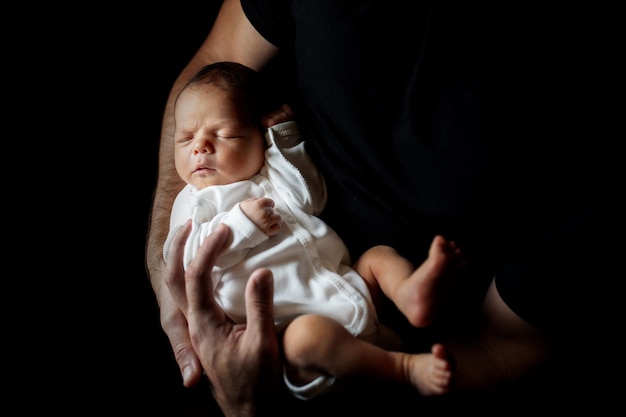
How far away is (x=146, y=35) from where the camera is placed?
1253 mm

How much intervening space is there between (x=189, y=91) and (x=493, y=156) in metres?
0.60

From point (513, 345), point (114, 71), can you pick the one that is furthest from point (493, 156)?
point (114, 71)

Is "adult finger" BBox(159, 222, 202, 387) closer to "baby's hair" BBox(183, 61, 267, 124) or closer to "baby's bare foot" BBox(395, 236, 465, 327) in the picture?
"baby's hair" BBox(183, 61, 267, 124)

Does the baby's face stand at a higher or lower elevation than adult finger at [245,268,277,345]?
higher

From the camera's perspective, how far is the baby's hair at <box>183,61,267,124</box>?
938 mm

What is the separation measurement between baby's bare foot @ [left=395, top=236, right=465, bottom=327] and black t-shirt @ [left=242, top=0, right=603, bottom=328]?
0.11 metres

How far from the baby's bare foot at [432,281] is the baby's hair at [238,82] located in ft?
1.54

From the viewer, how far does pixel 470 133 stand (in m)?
0.71

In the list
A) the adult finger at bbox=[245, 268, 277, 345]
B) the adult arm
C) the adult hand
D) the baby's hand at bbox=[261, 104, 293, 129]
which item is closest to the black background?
the adult arm

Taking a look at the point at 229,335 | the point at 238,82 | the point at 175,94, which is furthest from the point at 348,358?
the point at 175,94

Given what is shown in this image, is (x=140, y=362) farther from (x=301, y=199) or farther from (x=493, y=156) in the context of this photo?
(x=493, y=156)

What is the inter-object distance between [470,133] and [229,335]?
53 centimetres

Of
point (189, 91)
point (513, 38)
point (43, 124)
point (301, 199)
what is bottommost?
point (43, 124)

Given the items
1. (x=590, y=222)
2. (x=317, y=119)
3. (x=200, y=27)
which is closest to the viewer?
(x=590, y=222)
